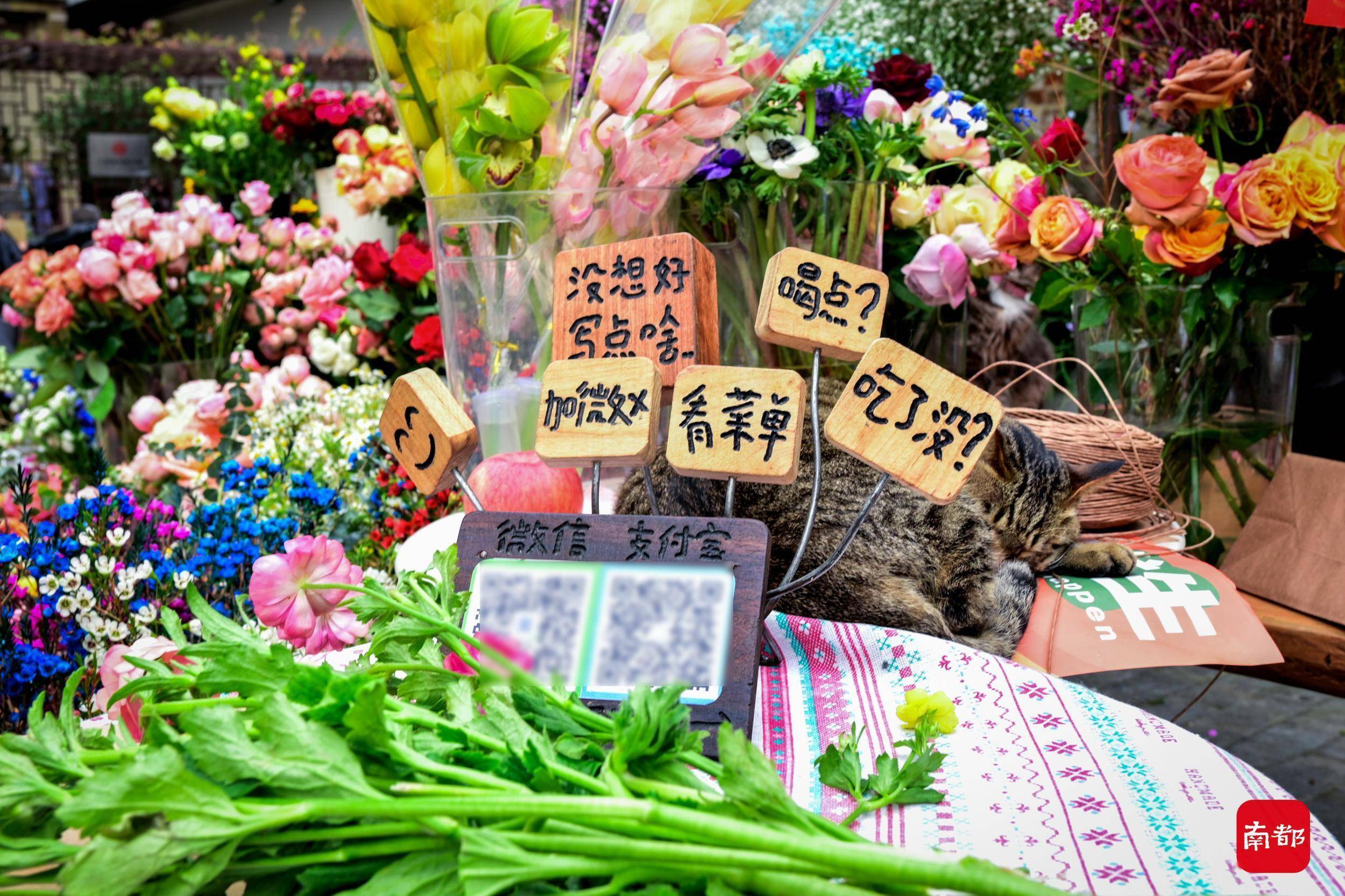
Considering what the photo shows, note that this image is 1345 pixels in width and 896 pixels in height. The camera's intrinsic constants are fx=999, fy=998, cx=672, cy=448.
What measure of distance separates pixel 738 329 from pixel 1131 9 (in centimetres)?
116

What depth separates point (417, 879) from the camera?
1.81 ft

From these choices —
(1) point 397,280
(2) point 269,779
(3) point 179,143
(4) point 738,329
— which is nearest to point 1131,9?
(4) point 738,329

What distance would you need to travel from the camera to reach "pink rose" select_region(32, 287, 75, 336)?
87.9 inches

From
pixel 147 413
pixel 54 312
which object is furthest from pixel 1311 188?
pixel 54 312

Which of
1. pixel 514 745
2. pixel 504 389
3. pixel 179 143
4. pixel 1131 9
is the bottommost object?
pixel 514 745

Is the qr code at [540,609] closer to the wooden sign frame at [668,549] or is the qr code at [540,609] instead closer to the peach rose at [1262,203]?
the wooden sign frame at [668,549]

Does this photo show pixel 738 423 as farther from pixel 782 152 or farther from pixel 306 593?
pixel 782 152

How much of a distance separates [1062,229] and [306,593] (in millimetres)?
1171

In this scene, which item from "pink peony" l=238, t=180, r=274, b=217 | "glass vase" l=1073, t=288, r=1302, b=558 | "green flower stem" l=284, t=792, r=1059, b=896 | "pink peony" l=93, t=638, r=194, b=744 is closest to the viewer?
"green flower stem" l=284, t=792, r=1059, b=896

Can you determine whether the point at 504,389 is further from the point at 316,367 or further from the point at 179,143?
the point at 179,143

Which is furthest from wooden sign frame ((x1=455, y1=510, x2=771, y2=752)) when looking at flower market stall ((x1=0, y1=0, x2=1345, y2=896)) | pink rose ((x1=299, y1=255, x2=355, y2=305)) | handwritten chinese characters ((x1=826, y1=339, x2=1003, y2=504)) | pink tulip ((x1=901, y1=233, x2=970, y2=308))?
pink rose ((x1=299, y1=255, x2=355, y2=305))

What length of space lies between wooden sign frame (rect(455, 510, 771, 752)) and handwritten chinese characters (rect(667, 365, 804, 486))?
5 cm

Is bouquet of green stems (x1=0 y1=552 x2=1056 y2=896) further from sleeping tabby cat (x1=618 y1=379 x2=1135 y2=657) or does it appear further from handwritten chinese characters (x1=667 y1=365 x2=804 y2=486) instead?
sleeping tabby cat (x1=618 y1=379 x2=1135 y2=657)

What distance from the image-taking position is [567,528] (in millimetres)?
915
